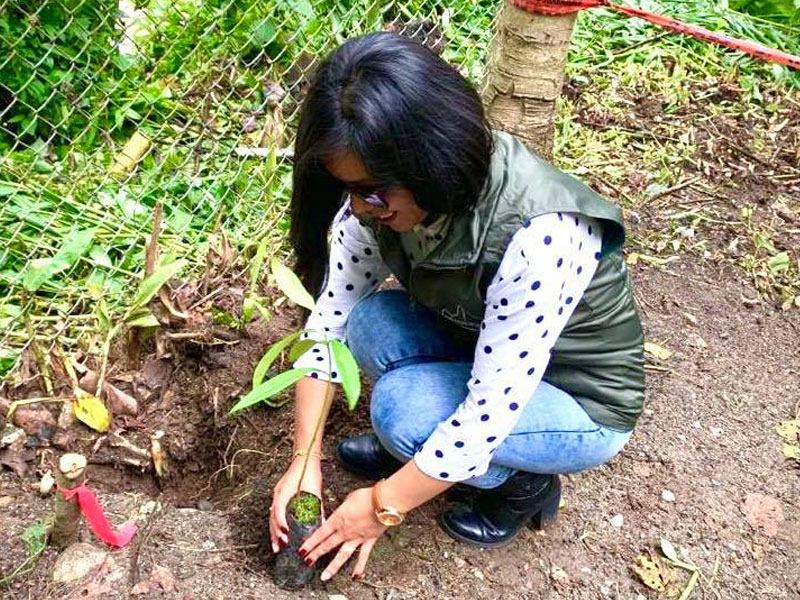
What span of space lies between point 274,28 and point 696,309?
1700mm

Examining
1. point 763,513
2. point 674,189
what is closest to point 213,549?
point 763,513

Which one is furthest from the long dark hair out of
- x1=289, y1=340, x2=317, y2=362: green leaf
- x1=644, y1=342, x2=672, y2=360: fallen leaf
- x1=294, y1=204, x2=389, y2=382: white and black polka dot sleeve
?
x1=644, y1=342, x2=672, y2=360: fallen leaf

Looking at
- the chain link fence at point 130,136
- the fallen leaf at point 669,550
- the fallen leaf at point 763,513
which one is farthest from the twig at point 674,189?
the fallen leaf at point 669,550

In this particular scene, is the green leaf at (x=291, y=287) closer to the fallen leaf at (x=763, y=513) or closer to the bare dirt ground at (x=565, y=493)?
the bare dirt ground at (x=565, y=493)

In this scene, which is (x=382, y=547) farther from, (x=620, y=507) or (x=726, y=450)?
(x=726, y=450)

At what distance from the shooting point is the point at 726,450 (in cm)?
217

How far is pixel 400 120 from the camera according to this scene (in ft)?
3.88

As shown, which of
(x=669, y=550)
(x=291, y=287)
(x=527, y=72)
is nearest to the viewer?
(x=291, y=287)

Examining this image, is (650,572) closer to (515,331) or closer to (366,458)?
(366,458)

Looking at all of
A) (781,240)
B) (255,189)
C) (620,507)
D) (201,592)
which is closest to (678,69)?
(781,240)

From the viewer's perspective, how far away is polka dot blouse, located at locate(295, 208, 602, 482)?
1365 mm

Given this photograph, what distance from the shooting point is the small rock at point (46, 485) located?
1826mm

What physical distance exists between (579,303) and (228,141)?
1.68 metres

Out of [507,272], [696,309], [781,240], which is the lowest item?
[781,240]
